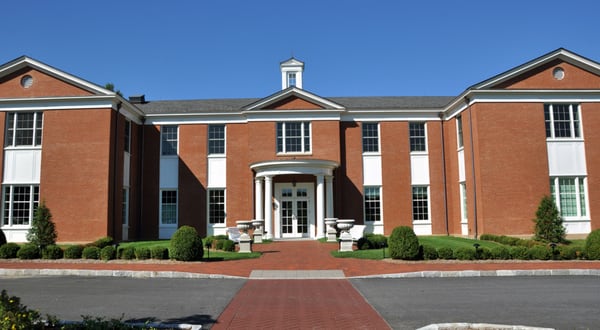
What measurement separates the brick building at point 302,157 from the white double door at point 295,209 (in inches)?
3.3

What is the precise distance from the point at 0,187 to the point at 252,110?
45.8 ft

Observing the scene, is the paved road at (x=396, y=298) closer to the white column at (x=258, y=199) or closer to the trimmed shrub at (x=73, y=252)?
the trimmed shrub at (x=73, y=252)

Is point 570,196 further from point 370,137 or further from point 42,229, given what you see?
point 42,229

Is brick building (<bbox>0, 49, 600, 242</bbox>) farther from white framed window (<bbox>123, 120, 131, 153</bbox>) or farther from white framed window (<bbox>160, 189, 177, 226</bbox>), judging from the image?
white framed window (<bbox>123, 120, 131, 153</bbox>)

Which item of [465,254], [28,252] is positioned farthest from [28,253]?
[465,254]

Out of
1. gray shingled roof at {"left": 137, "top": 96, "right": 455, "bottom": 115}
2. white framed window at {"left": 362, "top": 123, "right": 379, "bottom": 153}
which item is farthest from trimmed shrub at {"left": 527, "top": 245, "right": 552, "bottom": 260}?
gray shingled roof at {"left": 137, "top": 96, "right": 455, "bottom": 115}

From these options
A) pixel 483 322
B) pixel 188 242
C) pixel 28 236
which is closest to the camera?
pixel 483 322

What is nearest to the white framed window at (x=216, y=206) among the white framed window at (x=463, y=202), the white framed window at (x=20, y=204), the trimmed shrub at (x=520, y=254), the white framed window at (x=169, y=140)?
the white framed window at (x=169, y=140)

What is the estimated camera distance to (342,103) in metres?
31.6

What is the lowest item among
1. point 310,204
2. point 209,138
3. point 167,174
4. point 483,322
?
point 483,322

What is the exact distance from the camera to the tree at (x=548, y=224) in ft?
73.5

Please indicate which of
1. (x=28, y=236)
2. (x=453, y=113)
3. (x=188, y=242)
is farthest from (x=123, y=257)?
(x=453, y=113)

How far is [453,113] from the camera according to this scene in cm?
2816

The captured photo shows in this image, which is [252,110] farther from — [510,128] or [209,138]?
[510,128]
